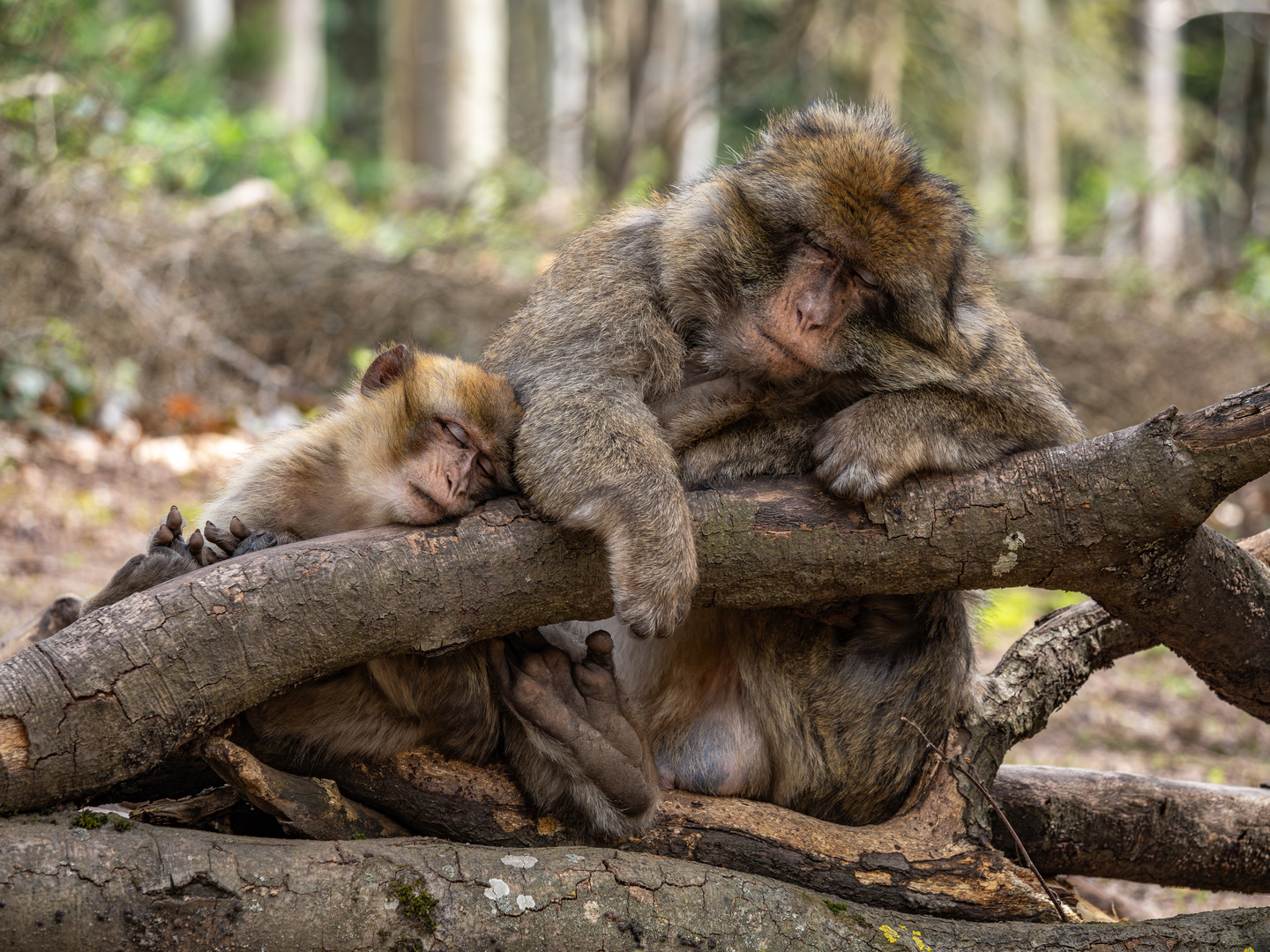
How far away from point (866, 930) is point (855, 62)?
49.4 feet

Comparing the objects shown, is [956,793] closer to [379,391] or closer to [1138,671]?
[379,391]

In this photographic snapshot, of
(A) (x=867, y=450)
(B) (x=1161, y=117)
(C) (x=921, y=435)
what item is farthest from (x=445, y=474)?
(B) (x=1161, y=117)

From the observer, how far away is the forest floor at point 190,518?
205 inches

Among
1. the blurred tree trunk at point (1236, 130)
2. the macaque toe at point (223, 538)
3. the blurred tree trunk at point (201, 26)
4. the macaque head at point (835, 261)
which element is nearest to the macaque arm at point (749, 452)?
the macaque head at point (835, 261)

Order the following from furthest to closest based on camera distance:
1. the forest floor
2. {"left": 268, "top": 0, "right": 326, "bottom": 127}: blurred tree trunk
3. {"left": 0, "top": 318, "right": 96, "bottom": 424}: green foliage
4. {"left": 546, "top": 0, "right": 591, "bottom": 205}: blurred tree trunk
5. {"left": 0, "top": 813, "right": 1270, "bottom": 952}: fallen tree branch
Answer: {"left": 546, "top": 0, "right": 591, "bottom": 205}: blurred tree trunk < {"left": 268, "top": 0, "right": 326, "bottom": 127}: blurred tree trunk < {"left": 0, "top": 318, "right": 96, "bottom": 424}: green foliage < the forest floor < {"left": 0, "top": 813, "right": 1270, "bottom": 952}: fallen tree branch

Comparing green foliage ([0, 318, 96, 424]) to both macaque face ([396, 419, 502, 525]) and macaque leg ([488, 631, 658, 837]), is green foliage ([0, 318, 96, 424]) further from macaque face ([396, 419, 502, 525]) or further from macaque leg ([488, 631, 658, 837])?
macaque leg ([488, 631, 658, 837])

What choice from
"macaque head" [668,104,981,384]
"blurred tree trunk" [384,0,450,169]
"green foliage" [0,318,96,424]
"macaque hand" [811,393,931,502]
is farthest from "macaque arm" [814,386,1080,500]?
"blurred tree trunk" [384,0,450,169]

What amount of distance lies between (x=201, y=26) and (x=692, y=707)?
15813 mm

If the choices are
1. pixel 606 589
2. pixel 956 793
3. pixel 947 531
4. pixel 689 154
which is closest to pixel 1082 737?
pixel 956 793

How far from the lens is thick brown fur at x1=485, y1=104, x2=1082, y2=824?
8.84ft

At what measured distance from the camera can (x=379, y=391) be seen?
3.30 m

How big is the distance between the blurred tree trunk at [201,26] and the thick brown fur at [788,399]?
48.1 ft

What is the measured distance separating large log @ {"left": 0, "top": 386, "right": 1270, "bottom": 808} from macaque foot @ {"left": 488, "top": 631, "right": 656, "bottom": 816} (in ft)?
0.89

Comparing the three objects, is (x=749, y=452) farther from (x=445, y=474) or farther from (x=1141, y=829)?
(x=1141, y=829)
